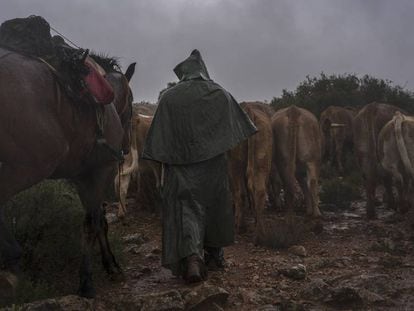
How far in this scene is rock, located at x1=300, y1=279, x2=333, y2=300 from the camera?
16.5 ft

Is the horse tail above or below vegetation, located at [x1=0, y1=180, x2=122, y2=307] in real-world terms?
above

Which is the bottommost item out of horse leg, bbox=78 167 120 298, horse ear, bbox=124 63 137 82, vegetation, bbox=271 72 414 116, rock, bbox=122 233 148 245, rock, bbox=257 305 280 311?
rock, bbox=257 305 280 311

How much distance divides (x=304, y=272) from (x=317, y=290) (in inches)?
Result: 30.9

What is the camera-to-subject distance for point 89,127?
16.9ft

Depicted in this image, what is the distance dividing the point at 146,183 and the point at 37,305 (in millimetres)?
6540

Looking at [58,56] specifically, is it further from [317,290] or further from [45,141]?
[317,290]

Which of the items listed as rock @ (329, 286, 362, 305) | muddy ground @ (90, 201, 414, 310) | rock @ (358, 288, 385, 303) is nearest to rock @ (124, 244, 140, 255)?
muddy ground @ (90, 201, 414, 310)

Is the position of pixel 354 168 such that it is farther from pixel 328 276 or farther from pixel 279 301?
pixel 279 301

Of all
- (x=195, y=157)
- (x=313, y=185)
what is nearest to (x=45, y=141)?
(x=195, y=157)

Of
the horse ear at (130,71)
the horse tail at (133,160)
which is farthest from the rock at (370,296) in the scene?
the horse tail at (133,160)

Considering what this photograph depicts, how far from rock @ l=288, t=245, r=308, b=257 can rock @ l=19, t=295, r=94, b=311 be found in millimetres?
3399

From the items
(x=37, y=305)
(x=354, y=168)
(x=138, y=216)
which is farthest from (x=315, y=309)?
(x=354, y=168)

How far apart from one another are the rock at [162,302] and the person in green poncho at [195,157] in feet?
2.56

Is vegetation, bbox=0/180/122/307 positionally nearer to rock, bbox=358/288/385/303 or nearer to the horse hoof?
the horse hoof
